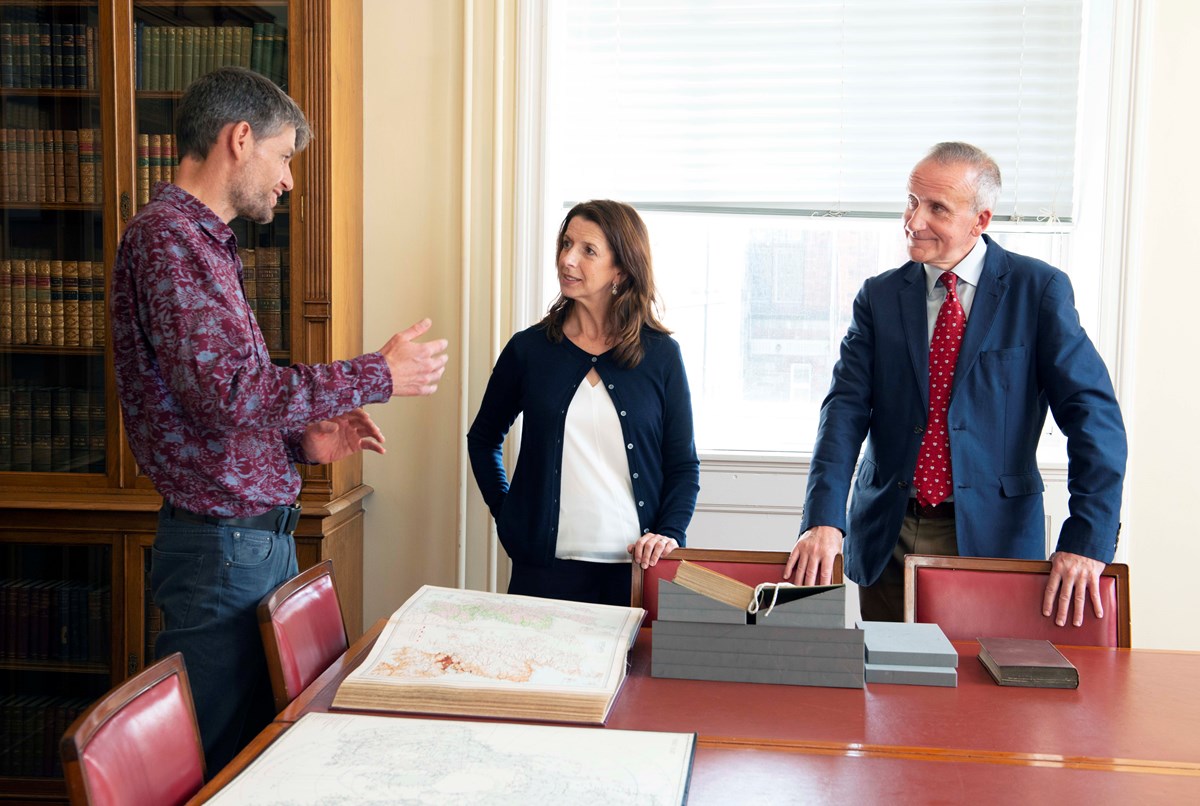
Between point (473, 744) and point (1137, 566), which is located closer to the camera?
point (473, 744)

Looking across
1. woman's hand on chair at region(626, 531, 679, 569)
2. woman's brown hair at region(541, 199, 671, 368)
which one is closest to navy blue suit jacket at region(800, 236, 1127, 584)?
woman's hand on chair at region(626, 531, 679, 569)

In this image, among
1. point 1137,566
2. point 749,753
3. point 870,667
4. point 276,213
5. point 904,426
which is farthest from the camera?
point 1137,566

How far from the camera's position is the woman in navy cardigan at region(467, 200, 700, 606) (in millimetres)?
2365

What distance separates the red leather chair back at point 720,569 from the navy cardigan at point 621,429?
0.18 metres

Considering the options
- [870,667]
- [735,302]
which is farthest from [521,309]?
[870,667]

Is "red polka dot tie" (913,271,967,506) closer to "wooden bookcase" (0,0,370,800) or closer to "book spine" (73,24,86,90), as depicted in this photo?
"wooden bookcase" (0,0,370,800)

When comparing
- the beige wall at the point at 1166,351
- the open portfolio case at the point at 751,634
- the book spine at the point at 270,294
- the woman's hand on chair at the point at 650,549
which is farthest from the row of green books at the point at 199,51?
the beige wall at the point at 1166,351

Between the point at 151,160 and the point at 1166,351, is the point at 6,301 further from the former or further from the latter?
the point at 1166,351

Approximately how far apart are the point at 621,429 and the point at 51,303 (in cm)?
187

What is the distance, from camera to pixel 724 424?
3.53m

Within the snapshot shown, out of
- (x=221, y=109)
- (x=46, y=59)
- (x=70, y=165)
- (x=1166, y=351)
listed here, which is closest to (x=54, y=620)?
(x=70, y=165)

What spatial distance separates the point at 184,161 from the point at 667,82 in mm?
1854

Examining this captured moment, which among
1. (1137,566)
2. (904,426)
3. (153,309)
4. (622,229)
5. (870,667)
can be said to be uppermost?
(622,229)

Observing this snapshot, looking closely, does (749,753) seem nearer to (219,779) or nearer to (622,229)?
(219,779)
